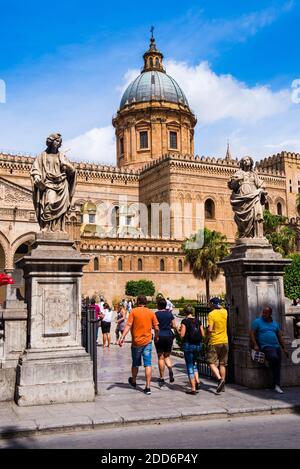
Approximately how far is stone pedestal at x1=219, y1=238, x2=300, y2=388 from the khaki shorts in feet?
1.36

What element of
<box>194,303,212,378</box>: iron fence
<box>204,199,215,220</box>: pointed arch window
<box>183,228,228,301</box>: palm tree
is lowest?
<box>194,303,212,378</box>: iron fence

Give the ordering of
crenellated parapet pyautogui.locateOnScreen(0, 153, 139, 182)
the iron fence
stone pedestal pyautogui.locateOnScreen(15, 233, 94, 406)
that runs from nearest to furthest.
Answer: stone pedestal pyautogui.locateOnScreen(15, 233, 94, 406)
the iron fence
crenellated parapet pyautogui.locateOnScreen(0, 153, 139, 182)

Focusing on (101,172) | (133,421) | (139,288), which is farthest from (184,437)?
(101,172)

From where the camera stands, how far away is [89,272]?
36.6 metres

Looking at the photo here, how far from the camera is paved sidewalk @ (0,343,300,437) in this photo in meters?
6.07

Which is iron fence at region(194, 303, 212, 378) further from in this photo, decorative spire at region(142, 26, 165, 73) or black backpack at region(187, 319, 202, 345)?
decorative spire at region(142, 26, 165, 73)

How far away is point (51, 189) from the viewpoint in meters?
7.79

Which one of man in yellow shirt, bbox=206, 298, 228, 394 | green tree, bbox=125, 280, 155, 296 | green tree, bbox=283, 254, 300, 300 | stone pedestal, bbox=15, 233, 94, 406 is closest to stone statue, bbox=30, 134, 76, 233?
stone pedestal, bbox=15, 233, 94, 406

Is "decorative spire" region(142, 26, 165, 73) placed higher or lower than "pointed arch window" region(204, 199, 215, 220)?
higher

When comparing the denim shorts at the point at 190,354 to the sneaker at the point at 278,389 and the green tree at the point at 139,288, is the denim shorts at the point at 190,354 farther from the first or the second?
the green tree at the point at 139,288

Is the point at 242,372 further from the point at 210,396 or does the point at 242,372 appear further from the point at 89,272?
the point at 89,272

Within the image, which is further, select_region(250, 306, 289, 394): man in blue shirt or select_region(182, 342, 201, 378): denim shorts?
select_region(182, 342, 201, 378): denim shorts
